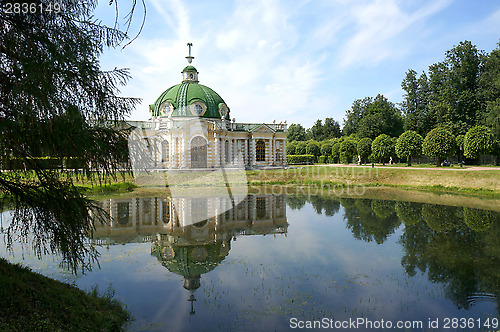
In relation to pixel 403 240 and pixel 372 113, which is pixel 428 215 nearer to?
pixel 403 240

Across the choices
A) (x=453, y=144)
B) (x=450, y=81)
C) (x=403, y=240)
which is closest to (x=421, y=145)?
(x=453, y=144)

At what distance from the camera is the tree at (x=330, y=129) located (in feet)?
261

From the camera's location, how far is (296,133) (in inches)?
3282

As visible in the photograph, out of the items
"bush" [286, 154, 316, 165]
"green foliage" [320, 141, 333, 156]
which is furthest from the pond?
"green foliage" [320, 141, 333, 156]

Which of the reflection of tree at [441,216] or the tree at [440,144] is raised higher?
the tree at [440,144]

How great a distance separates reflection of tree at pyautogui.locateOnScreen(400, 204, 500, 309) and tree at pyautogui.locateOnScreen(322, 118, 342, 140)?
65.5m

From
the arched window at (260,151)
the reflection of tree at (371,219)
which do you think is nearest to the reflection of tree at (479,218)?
the reflection of tree at (371,219)

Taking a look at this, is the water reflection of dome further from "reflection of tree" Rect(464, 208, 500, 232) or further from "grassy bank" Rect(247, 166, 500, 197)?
"grassy bank" Rect(247, 166, 500, 197)

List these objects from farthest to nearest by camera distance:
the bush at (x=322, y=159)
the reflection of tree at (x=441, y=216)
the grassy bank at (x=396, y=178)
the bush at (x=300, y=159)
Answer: the bush at (x=322, y=159) → the bush at (x=300, y=159) → the grassy bank at (x=396, y=178) → the reflection of tree at (x=441, y=216)

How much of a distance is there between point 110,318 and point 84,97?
423cm

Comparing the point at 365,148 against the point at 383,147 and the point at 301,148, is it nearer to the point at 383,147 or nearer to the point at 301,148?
the point at 383,147

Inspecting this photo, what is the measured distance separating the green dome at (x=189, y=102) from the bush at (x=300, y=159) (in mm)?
17156

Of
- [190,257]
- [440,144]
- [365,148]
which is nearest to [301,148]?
[365,148]

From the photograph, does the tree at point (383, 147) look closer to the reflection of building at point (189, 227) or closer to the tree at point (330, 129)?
→ the reflection of building at point (189, 227)
